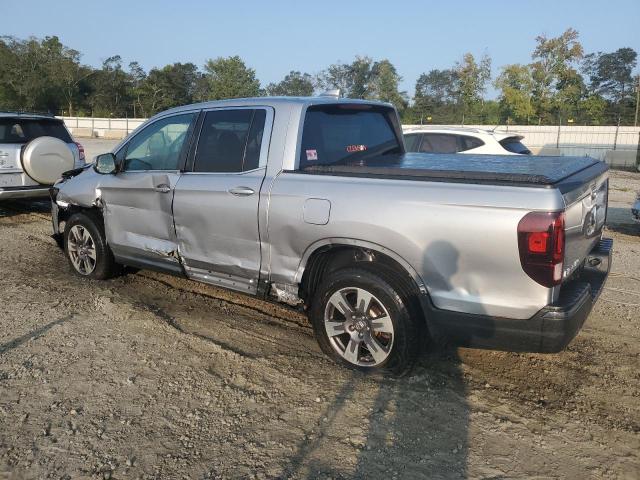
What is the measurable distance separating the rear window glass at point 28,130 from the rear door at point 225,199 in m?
5.49

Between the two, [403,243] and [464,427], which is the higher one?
[403,243]

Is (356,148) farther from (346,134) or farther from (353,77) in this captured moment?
(353,77)

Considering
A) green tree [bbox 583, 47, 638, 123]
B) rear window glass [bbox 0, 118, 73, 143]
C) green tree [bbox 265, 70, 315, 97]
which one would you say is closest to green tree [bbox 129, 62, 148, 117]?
green tree [bbox 265, 70, 315, 97]

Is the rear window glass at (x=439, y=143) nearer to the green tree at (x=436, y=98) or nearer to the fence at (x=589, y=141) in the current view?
the fence at (x=589, y=141)

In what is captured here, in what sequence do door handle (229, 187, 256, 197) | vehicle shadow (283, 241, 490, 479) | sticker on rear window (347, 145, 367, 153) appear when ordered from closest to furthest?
vehicle shadow (283, 241, 490, 479) → door handle (229, 187, 256, 197) → sticker on rear window (347, 145, 367, 153)

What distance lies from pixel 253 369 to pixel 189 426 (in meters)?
0.79

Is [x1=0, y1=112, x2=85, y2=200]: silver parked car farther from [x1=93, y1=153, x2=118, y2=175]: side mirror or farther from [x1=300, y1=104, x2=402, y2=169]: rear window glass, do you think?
[x1=300, y1=104, x2=402, y2=169]: rear window glass

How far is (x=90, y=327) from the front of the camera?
4.74 meters

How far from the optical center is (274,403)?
3557mm

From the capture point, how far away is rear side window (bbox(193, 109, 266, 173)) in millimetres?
4355

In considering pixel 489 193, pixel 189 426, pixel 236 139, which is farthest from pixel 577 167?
pixel 189 426

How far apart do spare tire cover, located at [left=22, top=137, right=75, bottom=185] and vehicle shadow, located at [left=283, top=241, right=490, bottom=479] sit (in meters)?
6.57

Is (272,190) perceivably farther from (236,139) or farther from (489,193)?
(489,193)

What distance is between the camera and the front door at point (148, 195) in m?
4.88
